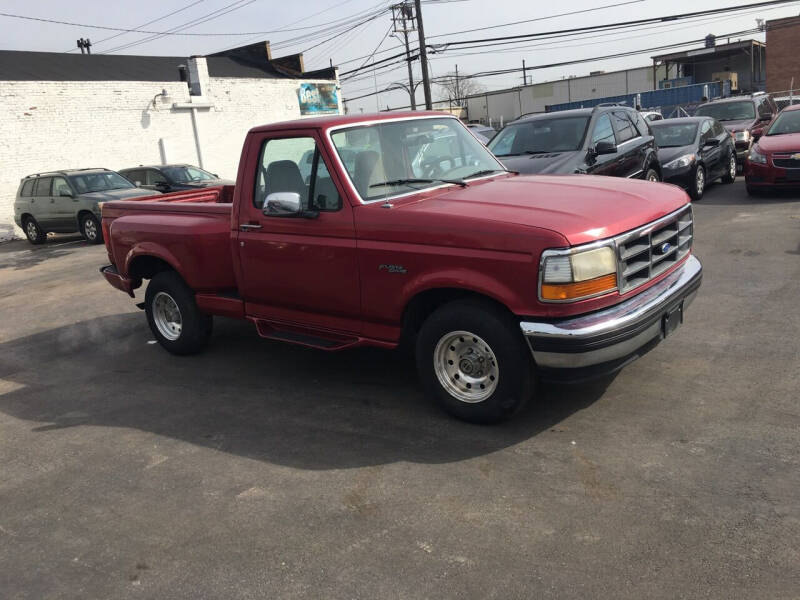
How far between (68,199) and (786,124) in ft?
50.4

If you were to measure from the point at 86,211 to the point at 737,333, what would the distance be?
14.3 metres

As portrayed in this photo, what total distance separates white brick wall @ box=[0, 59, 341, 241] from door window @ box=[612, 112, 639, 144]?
55.5 feet

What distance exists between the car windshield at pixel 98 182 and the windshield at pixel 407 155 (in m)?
13.0

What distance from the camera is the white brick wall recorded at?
2041cm

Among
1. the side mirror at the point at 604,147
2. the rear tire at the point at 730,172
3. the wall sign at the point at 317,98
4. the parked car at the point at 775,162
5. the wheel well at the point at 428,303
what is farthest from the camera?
the wall sign at the point at 317,98

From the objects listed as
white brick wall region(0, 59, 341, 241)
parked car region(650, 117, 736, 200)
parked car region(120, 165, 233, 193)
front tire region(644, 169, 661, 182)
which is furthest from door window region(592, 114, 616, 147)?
white brick wall region(0, 59, 341, 241)

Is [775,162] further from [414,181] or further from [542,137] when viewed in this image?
[414,181]

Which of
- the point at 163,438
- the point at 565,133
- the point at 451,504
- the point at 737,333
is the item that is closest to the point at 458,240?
the point at 451,504

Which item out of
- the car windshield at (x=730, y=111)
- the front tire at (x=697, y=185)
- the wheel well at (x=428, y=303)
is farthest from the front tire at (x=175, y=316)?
the car windshield at (x=730, y=111)

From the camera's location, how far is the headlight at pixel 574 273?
3.88m

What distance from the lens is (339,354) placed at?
6.35m

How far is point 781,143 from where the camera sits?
1230cm

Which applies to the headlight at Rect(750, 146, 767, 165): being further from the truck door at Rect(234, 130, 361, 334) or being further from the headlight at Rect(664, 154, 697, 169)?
the truck door at Rect(234, 130, 361, 334)

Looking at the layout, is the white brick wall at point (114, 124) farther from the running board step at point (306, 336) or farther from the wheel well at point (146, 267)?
the running board step at point (306, 336)
